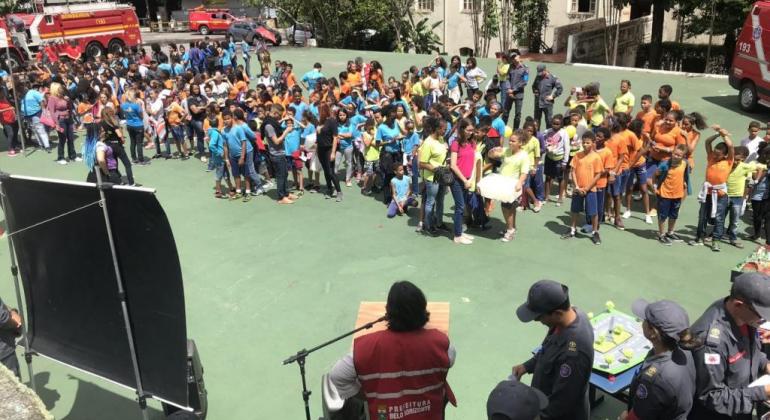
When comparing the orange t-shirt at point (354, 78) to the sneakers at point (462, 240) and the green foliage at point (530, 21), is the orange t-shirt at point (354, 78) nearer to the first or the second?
the sneakers at point (462, 240)

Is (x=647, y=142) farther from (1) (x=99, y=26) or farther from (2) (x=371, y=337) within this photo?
(1) (x=99, y=26)

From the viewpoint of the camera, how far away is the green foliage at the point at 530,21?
2863cm

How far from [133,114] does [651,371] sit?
1164cm

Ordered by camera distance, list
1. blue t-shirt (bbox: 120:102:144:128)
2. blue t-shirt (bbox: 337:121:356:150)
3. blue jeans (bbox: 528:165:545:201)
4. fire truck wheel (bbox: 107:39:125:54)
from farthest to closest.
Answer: fire truck wheel (bbox: 107:39:125:54)
blue t-shirt (bbox: 120:102:144:128)
blue t-shirt (bbox: 337:121:356:150)
blue jeans (bbox: 528:165:545:201)

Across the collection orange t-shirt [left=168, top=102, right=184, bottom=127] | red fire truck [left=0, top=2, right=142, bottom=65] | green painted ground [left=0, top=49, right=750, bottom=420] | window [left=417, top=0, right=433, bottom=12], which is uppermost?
window [left=417, top=0, right=433, bottom=12]

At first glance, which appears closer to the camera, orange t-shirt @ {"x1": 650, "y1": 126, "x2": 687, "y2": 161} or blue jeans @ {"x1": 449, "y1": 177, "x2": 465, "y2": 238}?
blue jeans @ {"x1": 449, "y1": 177, "x2": 465, "y2": 238}

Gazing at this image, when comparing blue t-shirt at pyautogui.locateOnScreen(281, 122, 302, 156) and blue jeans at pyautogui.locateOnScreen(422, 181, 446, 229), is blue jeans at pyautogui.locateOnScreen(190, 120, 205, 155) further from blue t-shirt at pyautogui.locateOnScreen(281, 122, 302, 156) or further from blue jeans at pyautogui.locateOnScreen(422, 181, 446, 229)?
blue jeans at pyautogui.locateOnScreen(422, 181, 446, 229)

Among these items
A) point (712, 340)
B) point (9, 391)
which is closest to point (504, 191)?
point (712, 340)

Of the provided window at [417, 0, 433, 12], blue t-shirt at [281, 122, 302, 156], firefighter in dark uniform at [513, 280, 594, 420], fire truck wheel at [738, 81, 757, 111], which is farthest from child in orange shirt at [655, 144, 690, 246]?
window at [417, 0, 433, 12]

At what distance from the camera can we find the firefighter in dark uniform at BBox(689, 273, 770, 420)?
341 centimetres

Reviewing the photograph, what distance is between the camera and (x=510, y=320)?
650 centimetres

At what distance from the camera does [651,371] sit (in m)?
3.23

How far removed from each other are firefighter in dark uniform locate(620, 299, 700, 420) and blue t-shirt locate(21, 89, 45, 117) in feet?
47.1

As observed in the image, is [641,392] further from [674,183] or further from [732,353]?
[674,183]
